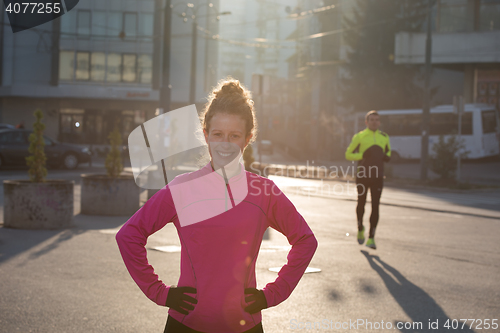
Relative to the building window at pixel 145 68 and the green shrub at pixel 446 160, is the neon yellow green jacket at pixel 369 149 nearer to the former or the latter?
the green shrub at pixel 446 160

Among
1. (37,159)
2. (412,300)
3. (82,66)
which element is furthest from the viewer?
(82,66)

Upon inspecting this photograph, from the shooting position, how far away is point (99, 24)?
4600 centimetres

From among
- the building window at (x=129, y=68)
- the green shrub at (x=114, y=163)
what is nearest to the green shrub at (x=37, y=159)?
the green shrub at (x=114, y=163)

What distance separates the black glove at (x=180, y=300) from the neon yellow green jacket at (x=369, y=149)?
6644 mm

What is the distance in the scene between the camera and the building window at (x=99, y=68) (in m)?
Result: 46.5

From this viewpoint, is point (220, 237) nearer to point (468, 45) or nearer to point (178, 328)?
point (178, 328)

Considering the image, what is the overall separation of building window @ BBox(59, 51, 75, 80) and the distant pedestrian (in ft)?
135

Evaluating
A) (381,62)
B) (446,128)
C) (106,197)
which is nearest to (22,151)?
(106,197)

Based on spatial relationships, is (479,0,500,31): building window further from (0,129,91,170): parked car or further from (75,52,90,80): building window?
(75,52,90,80): building window

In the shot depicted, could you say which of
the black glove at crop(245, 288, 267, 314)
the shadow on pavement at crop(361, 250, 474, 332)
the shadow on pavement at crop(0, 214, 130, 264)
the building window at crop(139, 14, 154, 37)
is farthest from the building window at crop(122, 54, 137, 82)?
the black glove at crop(245, 288, 267, 314)

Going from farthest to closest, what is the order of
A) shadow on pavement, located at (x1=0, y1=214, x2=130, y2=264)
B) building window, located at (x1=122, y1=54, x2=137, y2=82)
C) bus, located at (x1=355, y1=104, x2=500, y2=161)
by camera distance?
1. building window, located at (x1=122, y1=54, x2=137, y2=82)
2. bus, located at (x1=355, y1=104, x2=500, y2=161)
3. shadow on pavement, located at (x1=0, y1=214, x2=130, y2=264)

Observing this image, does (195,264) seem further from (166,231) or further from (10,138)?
(10,138)

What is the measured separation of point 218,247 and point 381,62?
46.9 meters

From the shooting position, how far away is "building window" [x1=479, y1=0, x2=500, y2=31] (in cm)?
3778
